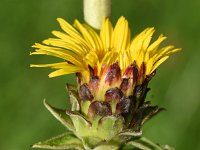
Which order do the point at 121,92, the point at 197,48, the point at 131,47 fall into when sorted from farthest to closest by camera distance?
1. the point at 197,48
2. the point at 131,47
3. the point at 121,92

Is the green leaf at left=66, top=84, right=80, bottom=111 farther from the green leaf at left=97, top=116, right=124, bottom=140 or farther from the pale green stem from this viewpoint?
the pale green stem

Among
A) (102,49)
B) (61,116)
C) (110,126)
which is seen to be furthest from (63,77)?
(110,126)

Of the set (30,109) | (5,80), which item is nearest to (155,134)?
(30,109)

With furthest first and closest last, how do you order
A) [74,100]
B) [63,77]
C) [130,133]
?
[63,77] → [74,100] → [130,133]

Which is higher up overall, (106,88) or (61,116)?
(106,88)

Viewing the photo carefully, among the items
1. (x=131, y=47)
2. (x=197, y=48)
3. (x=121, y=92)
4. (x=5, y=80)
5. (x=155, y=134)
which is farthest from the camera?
(x=197, y=48)

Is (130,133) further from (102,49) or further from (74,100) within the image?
(102,49)

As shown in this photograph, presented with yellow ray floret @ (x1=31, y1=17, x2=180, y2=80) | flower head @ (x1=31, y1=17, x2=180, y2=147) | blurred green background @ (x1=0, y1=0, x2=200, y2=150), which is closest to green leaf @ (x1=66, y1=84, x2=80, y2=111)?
flower head @ (x1=31, y1=17, x2=180, y2=147)

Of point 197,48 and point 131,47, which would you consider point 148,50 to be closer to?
point 131,47
